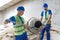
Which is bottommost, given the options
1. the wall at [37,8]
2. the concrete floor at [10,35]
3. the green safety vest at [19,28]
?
the concrete floor at [10,35]

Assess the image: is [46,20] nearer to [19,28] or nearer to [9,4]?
[19,28]

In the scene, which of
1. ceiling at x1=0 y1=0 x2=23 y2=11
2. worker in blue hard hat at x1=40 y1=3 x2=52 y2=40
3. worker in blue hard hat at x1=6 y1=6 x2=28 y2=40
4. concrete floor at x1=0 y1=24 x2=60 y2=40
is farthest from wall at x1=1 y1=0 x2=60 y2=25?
worker in blue hard hat at x1=6 y1=6 x2=28 y2=40

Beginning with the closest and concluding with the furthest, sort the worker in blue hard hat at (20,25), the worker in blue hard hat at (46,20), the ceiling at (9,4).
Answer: the worker in blue hard hat at (20,25) → the worker in blue hard hat at (46,20) → the ceiling at (9,4)

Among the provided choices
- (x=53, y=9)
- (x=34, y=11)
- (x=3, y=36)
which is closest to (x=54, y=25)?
(x=53, y=9)

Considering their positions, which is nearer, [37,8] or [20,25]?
[20,25]

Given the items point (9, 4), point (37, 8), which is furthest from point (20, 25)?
point (9, 4)

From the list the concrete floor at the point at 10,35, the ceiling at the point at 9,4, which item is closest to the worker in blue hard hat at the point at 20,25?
the concrete floor at the point at 10,35

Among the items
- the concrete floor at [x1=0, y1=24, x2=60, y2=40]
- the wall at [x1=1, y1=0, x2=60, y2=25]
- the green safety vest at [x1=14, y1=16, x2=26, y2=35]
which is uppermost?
the wall at [x1=1, y1=0, x2=60, y2=25]

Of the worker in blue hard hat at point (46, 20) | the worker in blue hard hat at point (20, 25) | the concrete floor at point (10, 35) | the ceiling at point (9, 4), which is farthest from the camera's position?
the ceiling at point (9, 4)

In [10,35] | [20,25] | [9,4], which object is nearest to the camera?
[20,25]

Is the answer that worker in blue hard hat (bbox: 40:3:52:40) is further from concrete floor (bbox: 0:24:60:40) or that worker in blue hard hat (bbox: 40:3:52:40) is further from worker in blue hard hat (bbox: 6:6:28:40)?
worker in blue hard hat (bbox: 6:6:28:40)

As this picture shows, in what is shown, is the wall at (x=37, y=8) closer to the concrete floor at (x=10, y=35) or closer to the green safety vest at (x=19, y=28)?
the concrete floor at (x=10, y=35)

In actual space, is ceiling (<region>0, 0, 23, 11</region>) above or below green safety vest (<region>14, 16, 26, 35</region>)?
A: above

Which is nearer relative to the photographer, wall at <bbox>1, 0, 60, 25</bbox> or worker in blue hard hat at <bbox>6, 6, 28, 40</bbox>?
worker in blue hard hat at <bbox>6, 6, 28, 40</bbox>
